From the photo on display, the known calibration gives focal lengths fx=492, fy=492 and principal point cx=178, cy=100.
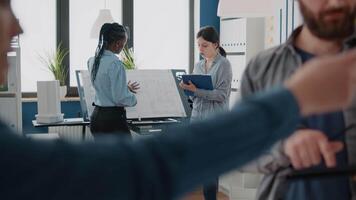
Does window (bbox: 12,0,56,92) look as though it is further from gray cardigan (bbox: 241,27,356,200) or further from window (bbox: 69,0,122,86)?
gray cardigan (bbox: 241,27,356,200)

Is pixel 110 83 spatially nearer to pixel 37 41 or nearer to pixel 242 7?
pixel 242 7

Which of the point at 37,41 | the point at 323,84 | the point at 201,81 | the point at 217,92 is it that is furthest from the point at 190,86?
the point at 323,84

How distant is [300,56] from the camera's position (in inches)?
51.8

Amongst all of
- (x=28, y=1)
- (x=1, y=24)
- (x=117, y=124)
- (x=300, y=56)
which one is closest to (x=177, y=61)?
(x=28, y=1)

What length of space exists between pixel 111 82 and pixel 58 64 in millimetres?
1937

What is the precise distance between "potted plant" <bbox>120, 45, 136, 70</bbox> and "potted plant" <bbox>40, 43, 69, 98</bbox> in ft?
2.18

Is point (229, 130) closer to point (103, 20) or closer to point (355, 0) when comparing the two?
point (355, 0)

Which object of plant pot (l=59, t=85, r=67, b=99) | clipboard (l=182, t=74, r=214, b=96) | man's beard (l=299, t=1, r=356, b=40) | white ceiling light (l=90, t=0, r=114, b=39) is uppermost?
white ceiling light (l=90, t=0, r=114, b=39)

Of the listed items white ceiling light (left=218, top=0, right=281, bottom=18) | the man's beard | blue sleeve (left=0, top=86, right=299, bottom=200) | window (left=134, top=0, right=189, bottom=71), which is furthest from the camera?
window (left=134, top=0, right=189, bottom=71)

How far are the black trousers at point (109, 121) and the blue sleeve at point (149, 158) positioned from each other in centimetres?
342

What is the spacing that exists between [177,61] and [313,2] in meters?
4.89

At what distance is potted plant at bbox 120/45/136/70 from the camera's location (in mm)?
5483

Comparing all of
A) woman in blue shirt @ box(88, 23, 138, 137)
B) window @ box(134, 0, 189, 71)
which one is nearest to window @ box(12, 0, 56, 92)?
window @ box(134, 0, 189, 71)

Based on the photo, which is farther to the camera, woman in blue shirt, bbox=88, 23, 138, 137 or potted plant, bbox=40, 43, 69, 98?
potted plant, bbox=40, 43, 69, 98
